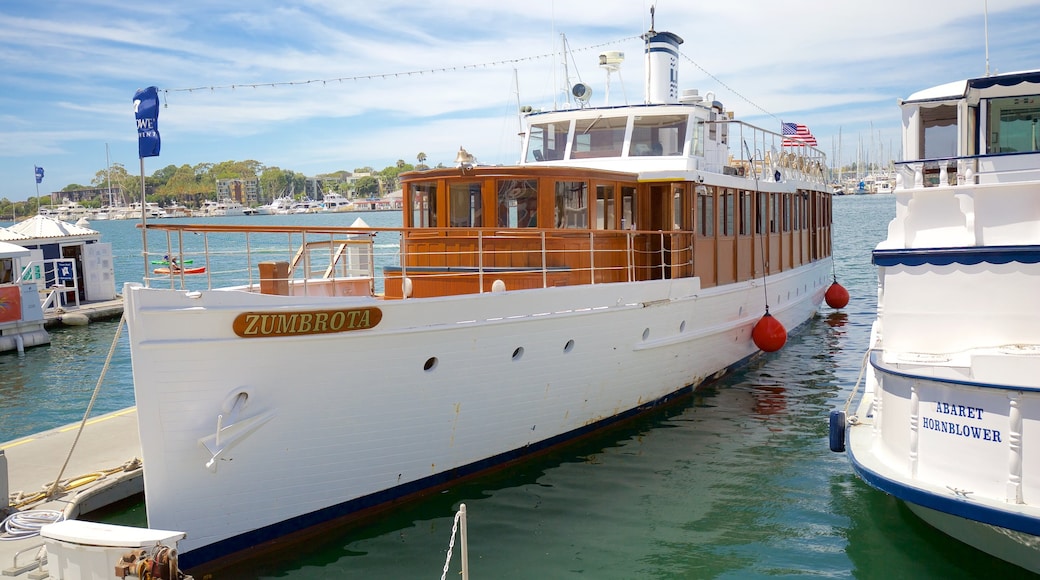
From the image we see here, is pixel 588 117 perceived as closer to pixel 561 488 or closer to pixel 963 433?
pixel 561 488

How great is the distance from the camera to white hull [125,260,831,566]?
7.75 m

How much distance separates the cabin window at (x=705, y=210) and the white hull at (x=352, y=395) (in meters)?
2.56

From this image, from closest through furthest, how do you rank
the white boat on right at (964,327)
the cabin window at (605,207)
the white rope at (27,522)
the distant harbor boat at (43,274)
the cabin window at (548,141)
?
the white boat on right at (964,327), the white rope at (27,522), the cabin window at (605,207), the cabin window at (548,141), the distant harbor boat at (43,274)

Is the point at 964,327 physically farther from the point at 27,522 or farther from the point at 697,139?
the point at 27,522

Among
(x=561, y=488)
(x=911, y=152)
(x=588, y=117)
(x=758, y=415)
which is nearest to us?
(x=911, y=152)

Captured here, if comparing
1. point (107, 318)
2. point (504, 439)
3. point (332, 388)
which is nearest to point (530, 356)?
point (504, 439)

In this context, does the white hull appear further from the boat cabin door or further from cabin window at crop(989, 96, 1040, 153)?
cabin window at crop(989, 96, 1040, 153)

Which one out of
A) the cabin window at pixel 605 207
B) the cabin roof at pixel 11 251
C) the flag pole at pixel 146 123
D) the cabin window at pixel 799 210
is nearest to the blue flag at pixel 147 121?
the flag pole at pixel 146 123

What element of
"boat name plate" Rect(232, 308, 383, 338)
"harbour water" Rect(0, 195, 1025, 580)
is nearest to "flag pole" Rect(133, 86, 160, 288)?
"boat name plate" Rect(232, 308, 383, 338)

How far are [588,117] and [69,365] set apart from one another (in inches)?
579

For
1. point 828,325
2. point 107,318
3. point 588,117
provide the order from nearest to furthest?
point 588,117 < point 828,325 < point 107,318

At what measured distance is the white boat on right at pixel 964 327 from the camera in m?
7.00

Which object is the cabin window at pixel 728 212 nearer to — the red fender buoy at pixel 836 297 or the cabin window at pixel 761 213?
the cabin window at pixel 761 213

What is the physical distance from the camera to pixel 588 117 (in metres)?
15.1
